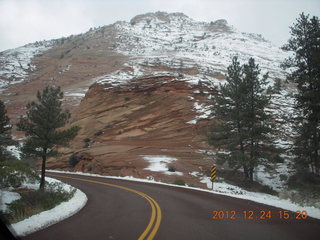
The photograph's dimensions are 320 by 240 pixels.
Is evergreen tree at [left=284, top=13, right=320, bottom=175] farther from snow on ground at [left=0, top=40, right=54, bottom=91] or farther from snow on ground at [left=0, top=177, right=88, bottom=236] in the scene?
snow on ground at [left=0, top=40, right=54, bottom=91]

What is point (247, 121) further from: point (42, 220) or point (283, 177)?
point (42, 220)

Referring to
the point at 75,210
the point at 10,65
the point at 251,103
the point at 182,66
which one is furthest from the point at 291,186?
the point at 10,65

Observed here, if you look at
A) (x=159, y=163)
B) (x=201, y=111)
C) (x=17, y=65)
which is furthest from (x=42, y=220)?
Result: (x=17, y=65)

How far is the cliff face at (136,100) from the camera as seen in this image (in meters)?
27.7

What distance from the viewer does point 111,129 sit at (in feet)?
117

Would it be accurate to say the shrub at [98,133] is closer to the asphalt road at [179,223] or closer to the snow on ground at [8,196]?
the snow on ground at [8,196]

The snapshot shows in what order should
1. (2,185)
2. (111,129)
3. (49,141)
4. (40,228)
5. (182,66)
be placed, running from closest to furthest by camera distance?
1. (40,228)
2. (2,185)
3. (49,141)
4. (111,129)
5. (182,66)

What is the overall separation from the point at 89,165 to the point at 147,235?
23541mm

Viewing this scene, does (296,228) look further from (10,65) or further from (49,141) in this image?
(10,65)

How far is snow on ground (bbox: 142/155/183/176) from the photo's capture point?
23844 millimetres
